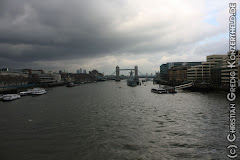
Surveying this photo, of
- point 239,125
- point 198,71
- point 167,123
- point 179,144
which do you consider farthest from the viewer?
point 198,71

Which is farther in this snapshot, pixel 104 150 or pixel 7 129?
pixel 7 129

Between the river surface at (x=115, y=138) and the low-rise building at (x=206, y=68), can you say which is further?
the low-rise building at (x=206, y=68)

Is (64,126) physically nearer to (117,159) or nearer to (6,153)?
(6,153)

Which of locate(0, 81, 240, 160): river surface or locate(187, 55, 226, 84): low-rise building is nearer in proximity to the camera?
locate(0, 81, 240, 160): river surface

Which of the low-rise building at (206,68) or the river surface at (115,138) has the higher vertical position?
the low-rise building at (206,68)

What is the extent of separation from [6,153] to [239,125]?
49.9 ft

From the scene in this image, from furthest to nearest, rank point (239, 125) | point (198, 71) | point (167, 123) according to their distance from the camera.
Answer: point (198, 71)
point (167, 123)
point (239, 125)

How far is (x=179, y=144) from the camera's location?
31.1 ft

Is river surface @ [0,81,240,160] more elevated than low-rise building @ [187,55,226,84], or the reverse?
low-rise building @ [187,55,226,84]

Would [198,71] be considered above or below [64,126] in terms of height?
above

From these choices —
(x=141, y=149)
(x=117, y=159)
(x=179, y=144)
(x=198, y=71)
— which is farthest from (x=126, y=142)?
(x=198, y=71)

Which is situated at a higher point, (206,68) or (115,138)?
(206,68)

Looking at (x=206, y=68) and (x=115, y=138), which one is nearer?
(x=115, y=138)

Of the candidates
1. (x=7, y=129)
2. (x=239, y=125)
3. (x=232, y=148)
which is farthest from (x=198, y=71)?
(x=7, y=129)
